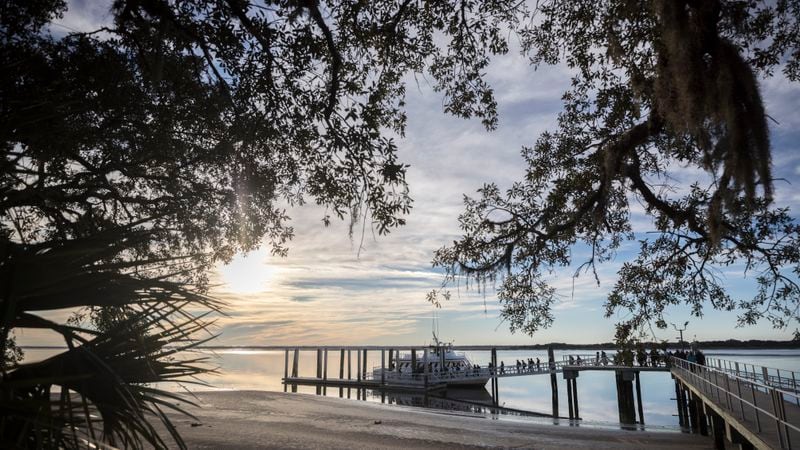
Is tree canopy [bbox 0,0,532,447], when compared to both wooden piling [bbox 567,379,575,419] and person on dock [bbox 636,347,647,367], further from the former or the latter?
wooden piling [bbox 567,379,575,419]

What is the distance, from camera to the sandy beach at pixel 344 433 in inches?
439

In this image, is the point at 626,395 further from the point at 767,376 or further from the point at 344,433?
the point at 344,433

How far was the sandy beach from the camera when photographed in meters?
11.1

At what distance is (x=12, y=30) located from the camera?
320 inches

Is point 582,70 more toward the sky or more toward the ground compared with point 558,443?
more toward the sky

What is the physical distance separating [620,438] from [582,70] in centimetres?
1478

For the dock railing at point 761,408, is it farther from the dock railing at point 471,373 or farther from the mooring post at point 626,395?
the dock railing at point 471,373

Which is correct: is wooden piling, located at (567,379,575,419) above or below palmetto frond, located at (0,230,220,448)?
below

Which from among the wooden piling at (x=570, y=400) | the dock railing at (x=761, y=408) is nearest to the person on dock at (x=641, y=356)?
the dock railing at (x=761, y=408)

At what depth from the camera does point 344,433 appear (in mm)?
13188

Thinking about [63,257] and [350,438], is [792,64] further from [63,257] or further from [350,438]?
[350,438]

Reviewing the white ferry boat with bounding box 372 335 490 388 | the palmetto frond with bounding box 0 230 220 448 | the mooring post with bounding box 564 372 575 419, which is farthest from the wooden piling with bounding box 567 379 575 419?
the palmetto frond with bounding box 0 230 220 448

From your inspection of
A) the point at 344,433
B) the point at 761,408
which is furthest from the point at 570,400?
the point at 344,433

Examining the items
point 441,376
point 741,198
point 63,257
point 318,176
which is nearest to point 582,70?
point 741,198
